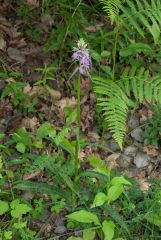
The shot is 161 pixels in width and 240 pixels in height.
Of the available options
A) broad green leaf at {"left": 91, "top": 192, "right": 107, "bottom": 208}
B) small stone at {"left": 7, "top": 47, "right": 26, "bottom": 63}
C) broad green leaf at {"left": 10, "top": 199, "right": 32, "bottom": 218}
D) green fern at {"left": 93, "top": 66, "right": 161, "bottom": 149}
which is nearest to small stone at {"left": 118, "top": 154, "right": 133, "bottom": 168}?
green fern at {"left": 93, "top": 66, "right": 161, "bottom": 149}

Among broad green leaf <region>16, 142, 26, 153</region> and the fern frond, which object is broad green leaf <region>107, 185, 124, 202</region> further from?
broad green leaf <region>16, 142, 26, 153</region>

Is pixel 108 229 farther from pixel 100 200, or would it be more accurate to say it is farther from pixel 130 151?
pixel 130 151

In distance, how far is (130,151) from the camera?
140 inches

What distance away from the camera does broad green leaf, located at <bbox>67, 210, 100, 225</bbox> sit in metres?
2.65

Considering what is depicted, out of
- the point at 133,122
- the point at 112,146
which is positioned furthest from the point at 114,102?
the point at 133,122

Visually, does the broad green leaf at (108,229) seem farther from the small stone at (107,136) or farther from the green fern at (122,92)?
the small stone at (107,136)

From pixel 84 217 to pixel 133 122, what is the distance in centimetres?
126

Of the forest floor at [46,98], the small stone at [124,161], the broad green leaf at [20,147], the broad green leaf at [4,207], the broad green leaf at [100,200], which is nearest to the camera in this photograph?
the broad green leaf at [100,200]

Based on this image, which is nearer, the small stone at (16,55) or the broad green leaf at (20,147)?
the broad green leaf at (20,147)

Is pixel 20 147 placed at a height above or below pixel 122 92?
below

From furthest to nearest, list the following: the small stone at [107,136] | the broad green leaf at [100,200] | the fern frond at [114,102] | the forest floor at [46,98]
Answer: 1. the small stone at [107,136]
2. the forest floor at [46,98]
3. the fern frond at [114,102]
4. the broad green leaf at [100,200]

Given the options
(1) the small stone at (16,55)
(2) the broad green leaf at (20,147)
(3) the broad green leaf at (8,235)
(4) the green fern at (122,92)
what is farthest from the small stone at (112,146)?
(3) the broad green leaf at (8,235)

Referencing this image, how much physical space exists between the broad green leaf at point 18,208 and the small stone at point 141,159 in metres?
1.12

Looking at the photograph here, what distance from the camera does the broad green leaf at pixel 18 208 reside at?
104 inches
